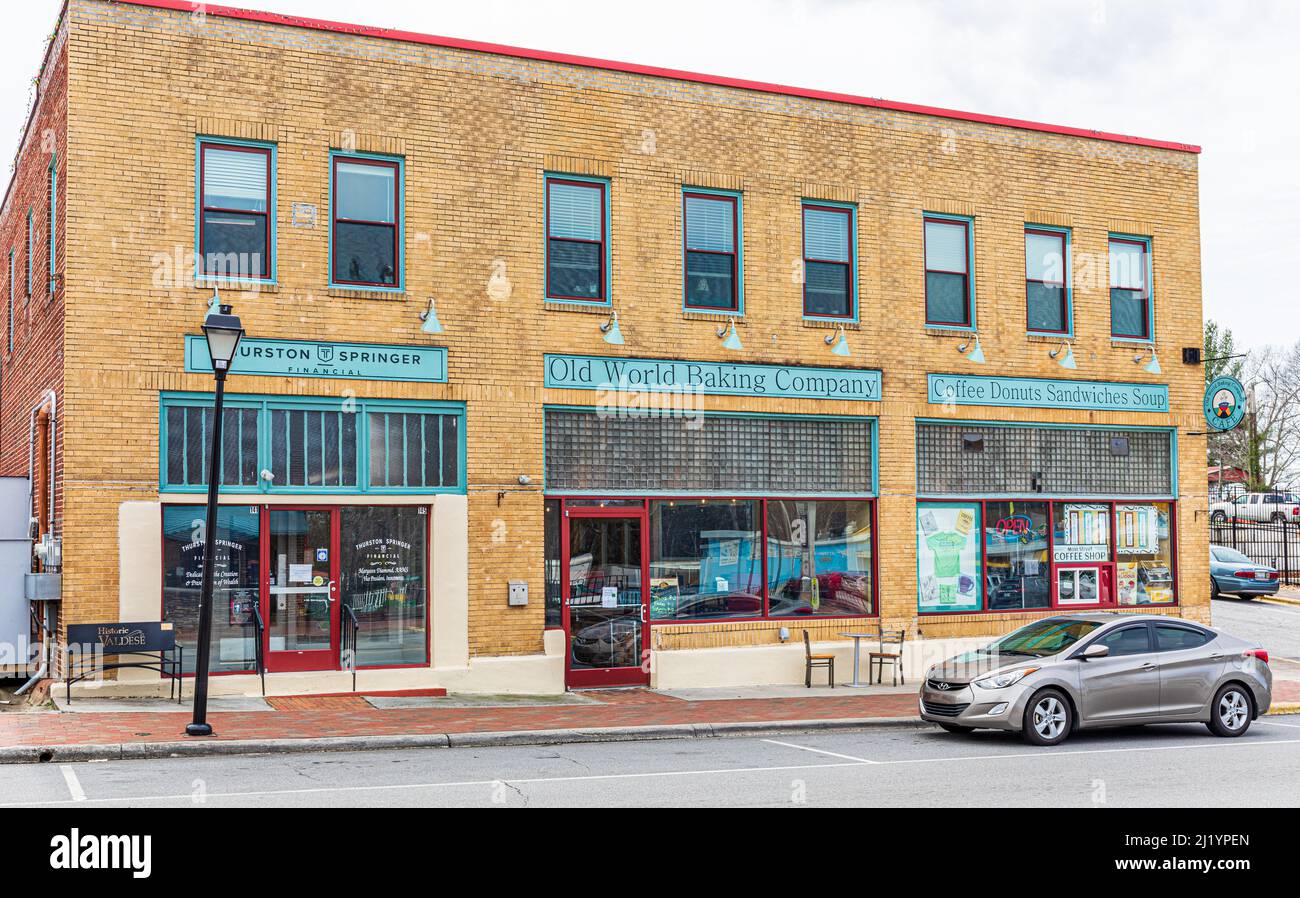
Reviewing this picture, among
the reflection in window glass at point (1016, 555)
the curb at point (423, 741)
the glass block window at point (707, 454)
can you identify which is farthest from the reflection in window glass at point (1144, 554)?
the curb at point (423, 741)

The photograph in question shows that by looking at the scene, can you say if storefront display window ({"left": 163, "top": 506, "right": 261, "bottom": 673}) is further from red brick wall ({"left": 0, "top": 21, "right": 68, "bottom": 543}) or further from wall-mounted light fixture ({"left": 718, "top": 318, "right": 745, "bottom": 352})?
wall-mounted light fixture ({"left": 718, "top": 318, "right": 745, "bottom": 352})

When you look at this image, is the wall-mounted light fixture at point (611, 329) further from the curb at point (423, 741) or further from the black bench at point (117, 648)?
the black bench at point (117, 648)

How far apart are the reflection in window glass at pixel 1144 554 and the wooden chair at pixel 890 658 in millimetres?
4523

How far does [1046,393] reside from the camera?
20969mm

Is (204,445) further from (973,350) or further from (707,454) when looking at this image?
(973,350)

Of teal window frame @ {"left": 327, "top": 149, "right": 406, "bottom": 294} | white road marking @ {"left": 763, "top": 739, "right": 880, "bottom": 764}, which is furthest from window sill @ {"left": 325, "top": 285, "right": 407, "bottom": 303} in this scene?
white road marking @ {"left": 763, "top": 739, "right": 880, "bottom": 764}

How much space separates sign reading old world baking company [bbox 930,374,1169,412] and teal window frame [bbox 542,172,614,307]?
17.9 ft

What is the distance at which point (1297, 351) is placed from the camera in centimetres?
7094

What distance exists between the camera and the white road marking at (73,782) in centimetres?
995

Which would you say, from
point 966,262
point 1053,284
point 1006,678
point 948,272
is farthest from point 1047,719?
point 1053,284

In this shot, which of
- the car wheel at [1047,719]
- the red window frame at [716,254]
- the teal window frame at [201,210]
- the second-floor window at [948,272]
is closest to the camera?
the car wheel at [1047,719]

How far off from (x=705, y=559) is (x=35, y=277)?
10.3 m

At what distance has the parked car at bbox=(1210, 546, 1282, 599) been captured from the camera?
32312 millimetres
